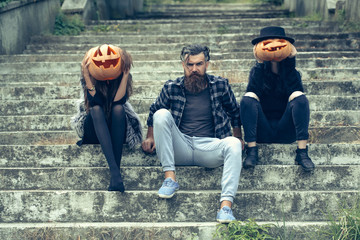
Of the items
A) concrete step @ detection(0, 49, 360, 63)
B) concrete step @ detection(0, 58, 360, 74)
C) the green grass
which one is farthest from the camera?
concrete step @ detection(0, 49, 360, 63)

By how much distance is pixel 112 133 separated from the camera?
13.0 feet

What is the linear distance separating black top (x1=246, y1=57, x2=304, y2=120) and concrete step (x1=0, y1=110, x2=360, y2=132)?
3.23 feet

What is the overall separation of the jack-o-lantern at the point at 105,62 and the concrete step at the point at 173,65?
3000 mm

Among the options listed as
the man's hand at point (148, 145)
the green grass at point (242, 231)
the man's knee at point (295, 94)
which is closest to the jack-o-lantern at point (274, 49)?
the man's knee at point (295, 94)

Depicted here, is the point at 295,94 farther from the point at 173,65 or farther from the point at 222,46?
the point at 222,46

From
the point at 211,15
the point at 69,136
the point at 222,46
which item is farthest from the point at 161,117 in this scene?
the point at 211,15

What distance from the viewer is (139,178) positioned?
13.3 feet

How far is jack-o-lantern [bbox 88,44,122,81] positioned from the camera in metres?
3.91

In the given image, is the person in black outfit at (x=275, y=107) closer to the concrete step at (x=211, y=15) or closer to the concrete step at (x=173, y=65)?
the concrete step at (x=173, y=65)

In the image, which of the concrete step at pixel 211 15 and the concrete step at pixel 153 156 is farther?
the concrete step at pixel 211 15

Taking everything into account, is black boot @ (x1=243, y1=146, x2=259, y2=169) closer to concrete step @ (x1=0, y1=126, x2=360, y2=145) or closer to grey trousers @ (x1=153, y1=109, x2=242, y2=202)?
grey trousers @ (x1=153, y1=109, x2=242, y2=202)

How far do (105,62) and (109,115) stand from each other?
1.35 feet

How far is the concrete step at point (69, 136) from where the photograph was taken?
4758 mm

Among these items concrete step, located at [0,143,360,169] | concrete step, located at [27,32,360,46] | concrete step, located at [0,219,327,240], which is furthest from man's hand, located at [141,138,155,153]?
concrete step, located at [27,32,360,46]
